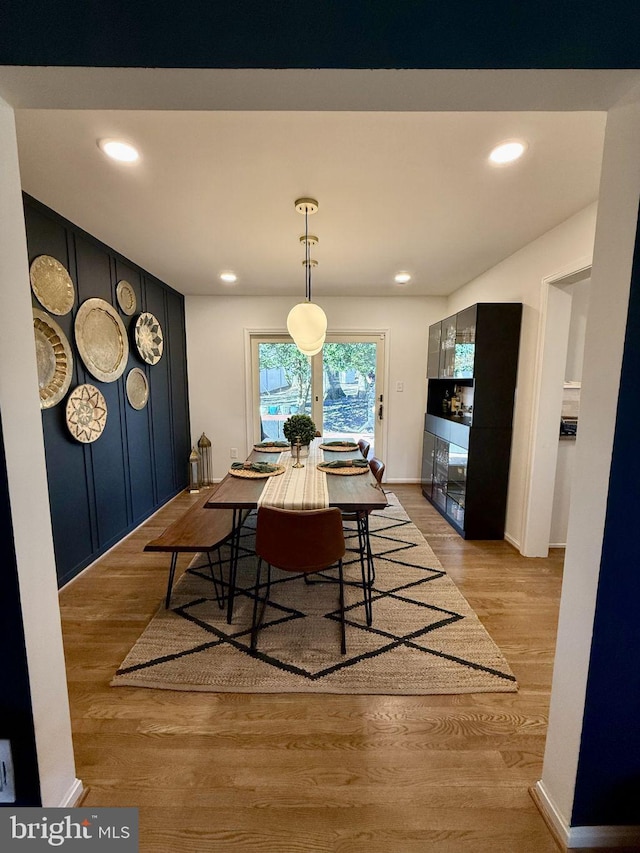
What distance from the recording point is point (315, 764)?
4.19ft

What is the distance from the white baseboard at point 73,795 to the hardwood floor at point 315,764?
4 centimetres

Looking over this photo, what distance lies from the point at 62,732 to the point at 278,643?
98cm

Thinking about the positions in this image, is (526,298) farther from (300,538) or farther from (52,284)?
(52,284)

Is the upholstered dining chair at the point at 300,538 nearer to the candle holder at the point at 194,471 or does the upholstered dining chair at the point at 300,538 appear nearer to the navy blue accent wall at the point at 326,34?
the navy blue accent wall at the point at 326,34

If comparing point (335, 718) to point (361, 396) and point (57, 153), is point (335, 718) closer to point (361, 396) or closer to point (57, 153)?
point (57, 153)

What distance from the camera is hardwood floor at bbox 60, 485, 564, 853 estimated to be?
1.09 m

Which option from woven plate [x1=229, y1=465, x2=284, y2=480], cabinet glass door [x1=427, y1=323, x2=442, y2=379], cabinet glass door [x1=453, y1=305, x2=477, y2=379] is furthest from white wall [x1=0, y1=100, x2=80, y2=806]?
cabinet glass door [x1=427, y1=323, x2=442, y2=379]

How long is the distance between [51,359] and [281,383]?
2.78 m

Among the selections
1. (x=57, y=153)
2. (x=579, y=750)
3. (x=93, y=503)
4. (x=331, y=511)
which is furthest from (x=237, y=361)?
(x=579, y=750)

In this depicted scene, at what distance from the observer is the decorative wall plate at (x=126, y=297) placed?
122 inches

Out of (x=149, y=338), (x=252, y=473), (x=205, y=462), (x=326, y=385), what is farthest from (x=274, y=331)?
(x=252, y=473)

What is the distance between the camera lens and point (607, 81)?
0.82 meters

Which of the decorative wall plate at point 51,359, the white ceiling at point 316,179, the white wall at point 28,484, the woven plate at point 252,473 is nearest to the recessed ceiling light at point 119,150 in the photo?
the white ceiling at point 316,179

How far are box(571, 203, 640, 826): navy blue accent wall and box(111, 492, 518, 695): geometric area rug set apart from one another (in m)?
0.56
